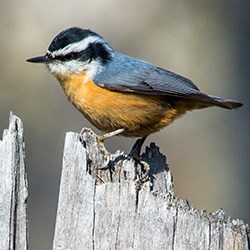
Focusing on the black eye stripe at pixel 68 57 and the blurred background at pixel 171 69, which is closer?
the black eye stripe at pixel 68 57

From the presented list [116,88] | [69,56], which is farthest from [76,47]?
[116,88]

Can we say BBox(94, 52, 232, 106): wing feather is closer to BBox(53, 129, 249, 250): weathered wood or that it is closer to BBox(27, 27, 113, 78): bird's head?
BBox(27, 27, 113, 78): bird's head

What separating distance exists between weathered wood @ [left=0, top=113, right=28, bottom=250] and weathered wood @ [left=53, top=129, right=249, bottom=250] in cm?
15

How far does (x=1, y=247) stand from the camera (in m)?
3.45

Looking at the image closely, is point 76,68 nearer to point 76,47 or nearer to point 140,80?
point 76,47

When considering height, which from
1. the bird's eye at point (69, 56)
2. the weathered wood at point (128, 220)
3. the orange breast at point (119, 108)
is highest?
the bird's eye at point (69, 56)

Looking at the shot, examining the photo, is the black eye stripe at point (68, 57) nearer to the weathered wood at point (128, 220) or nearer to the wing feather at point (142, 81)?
the wing feather at point (142, 81)

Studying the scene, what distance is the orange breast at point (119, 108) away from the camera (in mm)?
5242

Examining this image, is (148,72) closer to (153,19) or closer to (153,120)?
(153,120)

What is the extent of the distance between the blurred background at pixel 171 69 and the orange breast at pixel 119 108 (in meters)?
2.22

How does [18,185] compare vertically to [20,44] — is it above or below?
below

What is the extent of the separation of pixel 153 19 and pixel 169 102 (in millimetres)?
3836

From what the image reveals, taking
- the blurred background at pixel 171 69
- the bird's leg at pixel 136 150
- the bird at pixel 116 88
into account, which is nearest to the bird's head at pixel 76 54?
the bird at pixel 116 88

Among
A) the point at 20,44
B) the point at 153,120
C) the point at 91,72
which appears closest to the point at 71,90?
the point at 91,72
